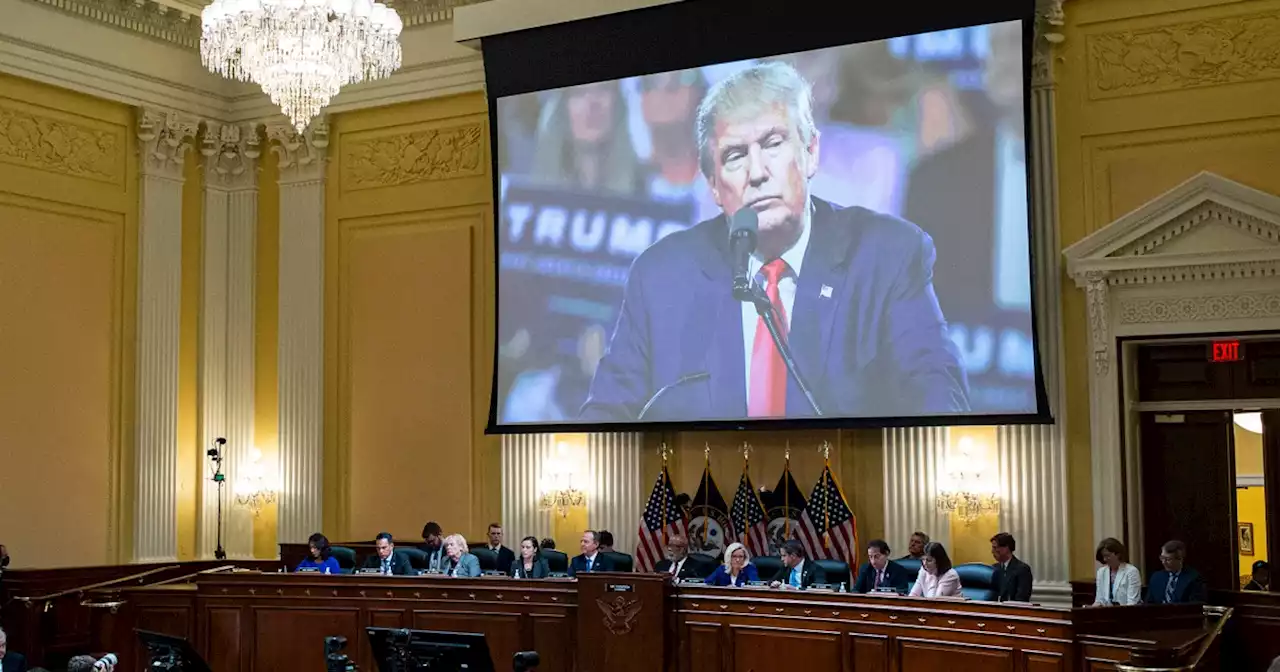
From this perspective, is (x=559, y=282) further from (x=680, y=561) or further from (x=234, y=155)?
(x=234, y=155)

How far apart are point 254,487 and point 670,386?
509cm

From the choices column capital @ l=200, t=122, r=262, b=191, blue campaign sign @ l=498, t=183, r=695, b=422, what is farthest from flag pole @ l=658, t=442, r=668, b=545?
column capital @ l=200, t=122, r=262, b=191

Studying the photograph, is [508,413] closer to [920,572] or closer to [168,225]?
[168,225]

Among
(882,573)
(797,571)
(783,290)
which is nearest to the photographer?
(882,573)

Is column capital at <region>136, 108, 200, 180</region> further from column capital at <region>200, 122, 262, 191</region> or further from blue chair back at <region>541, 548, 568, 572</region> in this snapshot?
blue chair back at <region>541, 548, 568, 572</region>

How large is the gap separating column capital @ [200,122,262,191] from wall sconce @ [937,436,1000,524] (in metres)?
8.25

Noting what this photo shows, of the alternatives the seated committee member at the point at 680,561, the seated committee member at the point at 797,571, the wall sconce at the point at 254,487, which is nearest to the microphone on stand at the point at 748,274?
the seated committee member at the point at 680,561

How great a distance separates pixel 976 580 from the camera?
34.9 feet

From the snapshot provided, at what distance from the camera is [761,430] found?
13.1 metres

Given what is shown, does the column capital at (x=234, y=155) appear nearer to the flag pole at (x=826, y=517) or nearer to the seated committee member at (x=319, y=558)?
the seated committee member at (x=319, y=558)

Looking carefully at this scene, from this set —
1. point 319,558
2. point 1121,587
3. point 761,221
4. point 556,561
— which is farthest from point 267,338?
point 1121,587

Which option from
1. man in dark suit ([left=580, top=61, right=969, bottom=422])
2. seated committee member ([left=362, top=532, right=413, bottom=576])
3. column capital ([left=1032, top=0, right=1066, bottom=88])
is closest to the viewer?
seated committee member ([left=362, top=532, right=413, bottom=576])

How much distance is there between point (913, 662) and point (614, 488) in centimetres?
519

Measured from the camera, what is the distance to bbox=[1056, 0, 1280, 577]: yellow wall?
11.6 meters
